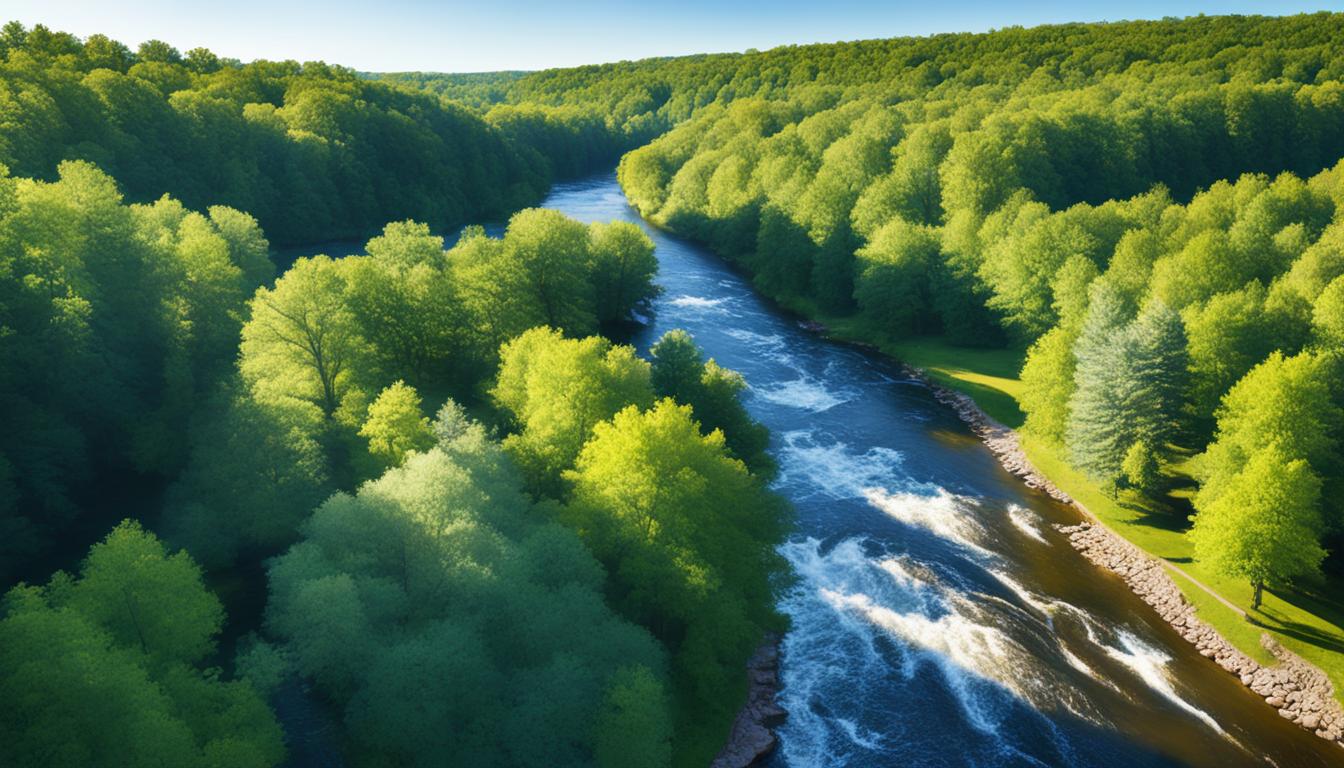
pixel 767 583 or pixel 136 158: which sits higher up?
pixel 136 158

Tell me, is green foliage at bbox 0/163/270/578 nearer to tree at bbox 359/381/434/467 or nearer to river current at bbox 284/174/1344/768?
tree at bbox 359/381/434/467

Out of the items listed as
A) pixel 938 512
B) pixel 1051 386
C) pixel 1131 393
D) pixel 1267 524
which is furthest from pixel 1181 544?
pixel 1051 386

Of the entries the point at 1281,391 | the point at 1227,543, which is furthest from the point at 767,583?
the point at 1281,391

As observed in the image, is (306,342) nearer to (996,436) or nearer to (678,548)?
(678,548)

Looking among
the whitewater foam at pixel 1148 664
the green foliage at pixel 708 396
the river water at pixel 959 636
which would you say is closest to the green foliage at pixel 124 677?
the river water at pixel 959 636

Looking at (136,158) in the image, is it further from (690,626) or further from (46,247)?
(690,626)

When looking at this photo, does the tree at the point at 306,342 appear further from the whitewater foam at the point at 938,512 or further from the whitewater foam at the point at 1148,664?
the whitewater foam at the point at 1148,664
